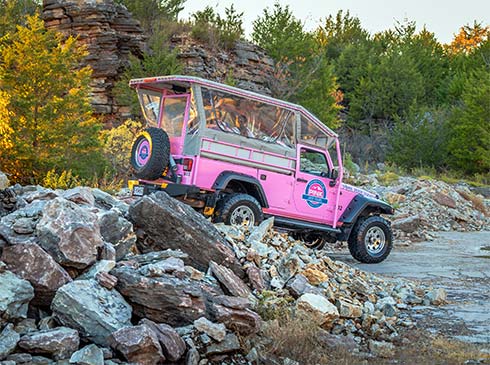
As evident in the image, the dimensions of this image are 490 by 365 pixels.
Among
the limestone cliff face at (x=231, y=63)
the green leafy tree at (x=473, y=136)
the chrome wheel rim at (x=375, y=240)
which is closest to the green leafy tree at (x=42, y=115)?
the chrome wheel rim at (x=375, y=240)

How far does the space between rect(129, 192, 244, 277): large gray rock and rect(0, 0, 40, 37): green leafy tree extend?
22633mm

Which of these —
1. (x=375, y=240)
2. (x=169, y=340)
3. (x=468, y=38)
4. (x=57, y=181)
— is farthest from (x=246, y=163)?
(x=468, y=38)

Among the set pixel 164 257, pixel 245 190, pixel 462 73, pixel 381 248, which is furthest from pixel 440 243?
pixel 462 73

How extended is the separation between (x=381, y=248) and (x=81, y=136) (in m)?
8.77

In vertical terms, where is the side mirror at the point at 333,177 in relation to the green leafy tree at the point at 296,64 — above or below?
below

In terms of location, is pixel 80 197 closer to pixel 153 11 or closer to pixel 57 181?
pixel 57 181

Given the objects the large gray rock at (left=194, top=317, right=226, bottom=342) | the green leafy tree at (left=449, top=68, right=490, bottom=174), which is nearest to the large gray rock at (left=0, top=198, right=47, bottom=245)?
the large gray rock at (left=194, top=317, right=226, bottom=342)

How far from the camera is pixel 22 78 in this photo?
16312 millimetres

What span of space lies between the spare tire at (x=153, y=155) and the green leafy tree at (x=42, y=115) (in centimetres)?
576

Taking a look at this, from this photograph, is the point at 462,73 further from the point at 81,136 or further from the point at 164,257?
the point at 164,257

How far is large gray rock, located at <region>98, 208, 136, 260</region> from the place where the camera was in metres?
6.57

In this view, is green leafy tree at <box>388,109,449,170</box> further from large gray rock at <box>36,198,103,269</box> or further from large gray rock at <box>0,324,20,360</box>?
large gray rock at <box>0,324,20,360</box>

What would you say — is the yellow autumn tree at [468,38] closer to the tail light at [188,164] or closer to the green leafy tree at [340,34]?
the green leafy tree at [340,34]

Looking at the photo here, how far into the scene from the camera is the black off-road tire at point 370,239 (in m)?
11.8
